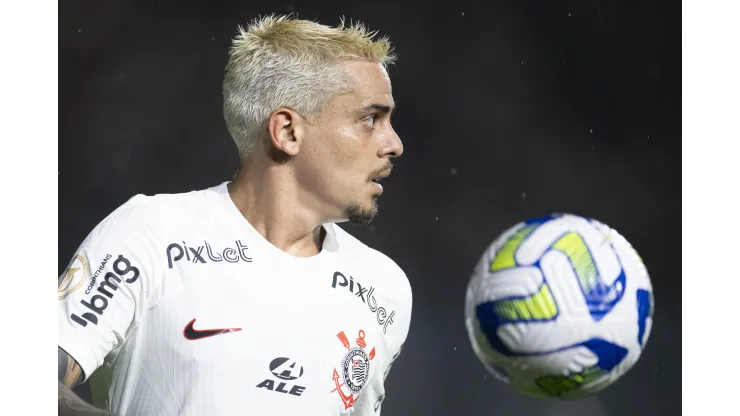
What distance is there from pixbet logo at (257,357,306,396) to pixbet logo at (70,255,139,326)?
0.45 metres

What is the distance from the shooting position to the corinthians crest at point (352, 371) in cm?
278

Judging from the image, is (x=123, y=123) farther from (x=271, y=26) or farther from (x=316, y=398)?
(x=316, y=398)

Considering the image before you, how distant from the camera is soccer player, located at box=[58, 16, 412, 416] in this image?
99.7 inches

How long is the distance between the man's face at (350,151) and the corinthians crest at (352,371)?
361 millimetres

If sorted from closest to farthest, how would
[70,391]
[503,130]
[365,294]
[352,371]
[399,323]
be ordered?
[70,391] < [352,371] < [365,294] < [399,323] < [503,130]

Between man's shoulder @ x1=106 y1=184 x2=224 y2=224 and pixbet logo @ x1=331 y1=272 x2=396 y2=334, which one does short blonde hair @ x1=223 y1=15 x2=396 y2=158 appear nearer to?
man's shoulder @ x1=106 y1=184 x2=224 y2=224

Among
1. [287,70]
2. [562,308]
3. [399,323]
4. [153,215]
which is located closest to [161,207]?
[153,215]

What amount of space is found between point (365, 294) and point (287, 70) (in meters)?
0.72

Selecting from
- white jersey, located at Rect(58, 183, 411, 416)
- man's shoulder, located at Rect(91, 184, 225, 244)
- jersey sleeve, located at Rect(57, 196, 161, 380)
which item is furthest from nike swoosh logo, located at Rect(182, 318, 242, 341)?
man's shoulder, located at Rect(91, 184, 225, 244)

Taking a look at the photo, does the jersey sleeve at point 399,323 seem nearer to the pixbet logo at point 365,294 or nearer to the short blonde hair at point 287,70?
the pixbet logo at point 365,294

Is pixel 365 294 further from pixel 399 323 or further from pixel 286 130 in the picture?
pixel 286 130

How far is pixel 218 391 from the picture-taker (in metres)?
2.55

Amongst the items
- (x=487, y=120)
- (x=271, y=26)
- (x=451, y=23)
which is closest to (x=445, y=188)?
(x=487, y=120)

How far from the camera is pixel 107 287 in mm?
2471
